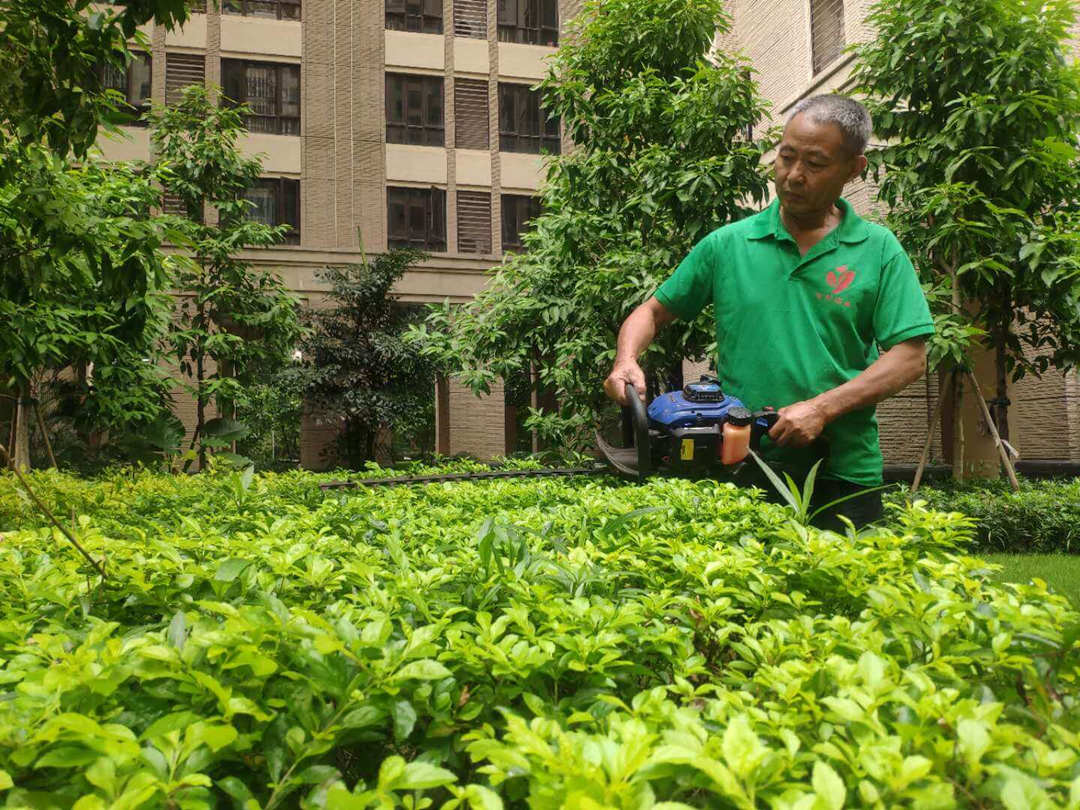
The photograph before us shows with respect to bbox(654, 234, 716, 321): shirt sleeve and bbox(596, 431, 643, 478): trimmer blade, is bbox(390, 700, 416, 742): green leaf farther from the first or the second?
bbox(596, 431, 643, 478): trimmer blade

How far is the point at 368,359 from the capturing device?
1731 centimetres

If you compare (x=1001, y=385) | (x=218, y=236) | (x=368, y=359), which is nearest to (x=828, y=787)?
(x=1001, y=385)

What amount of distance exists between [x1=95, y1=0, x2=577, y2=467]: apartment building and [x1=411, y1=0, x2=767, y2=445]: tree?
44.0 ft

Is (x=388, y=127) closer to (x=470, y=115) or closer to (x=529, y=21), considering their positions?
(x=470, y=115)

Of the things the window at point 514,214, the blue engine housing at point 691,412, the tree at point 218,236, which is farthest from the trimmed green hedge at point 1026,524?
the window at point 514,214

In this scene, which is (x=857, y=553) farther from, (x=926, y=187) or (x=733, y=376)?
(x=926, y=187)

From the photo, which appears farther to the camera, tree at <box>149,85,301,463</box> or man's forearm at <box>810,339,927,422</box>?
tree at <box>149,85,301,463</box>

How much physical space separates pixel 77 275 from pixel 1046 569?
744cm

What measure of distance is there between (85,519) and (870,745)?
6.67ft

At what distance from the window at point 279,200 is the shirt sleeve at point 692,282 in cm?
2093

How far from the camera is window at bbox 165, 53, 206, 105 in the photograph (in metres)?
22.2

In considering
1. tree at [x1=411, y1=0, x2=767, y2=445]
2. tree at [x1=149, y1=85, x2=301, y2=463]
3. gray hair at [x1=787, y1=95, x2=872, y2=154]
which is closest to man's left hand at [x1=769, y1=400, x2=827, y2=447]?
gray hair at [x1=787, y1=95, x2=872, y2=154]

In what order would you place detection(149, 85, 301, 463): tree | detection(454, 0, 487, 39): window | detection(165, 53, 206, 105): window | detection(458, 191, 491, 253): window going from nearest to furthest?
detection(149, 85, 301, 463): tree, detection(165, 53, 206, 105): window, detection(458, 191, 491, 253): window, detection(454, 0, 487, 39): window

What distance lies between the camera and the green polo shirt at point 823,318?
327cm
